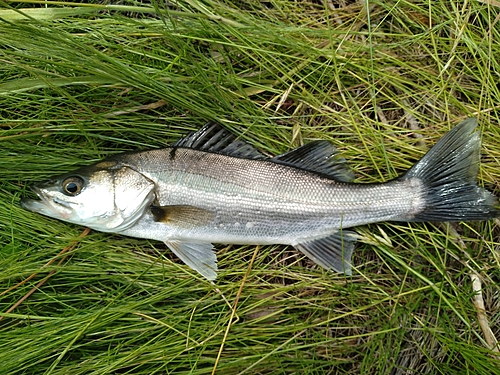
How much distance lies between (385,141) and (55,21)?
2.39 m

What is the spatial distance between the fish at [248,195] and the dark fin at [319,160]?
0.19 ft

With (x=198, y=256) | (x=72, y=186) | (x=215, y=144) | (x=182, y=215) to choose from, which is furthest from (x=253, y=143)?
(x=72, y=186)

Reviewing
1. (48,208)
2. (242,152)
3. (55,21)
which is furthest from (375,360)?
(55,21)

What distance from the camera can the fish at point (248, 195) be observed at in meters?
2.72

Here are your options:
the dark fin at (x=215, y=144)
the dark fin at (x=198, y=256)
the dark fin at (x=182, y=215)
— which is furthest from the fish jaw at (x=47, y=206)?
the dark fin at (x=215, y=144)

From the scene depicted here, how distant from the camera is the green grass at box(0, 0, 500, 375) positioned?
9.21 feet

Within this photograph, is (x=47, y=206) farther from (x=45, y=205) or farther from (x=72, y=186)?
(x=72, y=186)

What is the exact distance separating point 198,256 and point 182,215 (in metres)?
0.31

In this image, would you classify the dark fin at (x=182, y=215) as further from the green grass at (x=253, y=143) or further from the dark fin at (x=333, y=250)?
the dark fin at (x=333, y=250)

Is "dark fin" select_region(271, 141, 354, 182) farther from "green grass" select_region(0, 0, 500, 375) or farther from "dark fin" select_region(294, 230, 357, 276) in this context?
"dark fin" select_region(294, 230, 357, 276)

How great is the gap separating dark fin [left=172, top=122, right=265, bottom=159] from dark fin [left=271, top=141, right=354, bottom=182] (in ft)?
0.57

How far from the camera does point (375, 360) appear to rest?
291 cm

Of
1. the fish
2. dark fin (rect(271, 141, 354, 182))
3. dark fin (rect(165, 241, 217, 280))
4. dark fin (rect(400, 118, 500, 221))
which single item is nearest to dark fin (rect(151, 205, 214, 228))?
the fish

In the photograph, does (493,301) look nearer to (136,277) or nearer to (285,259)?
(285,259)
